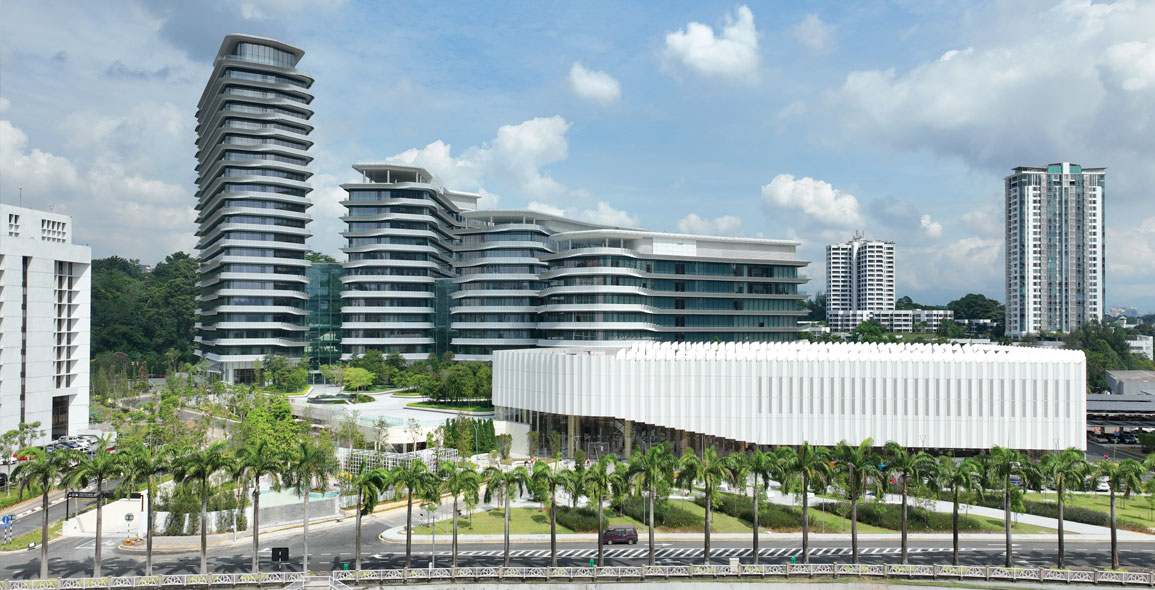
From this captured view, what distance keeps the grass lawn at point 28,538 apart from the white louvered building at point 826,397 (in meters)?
49.6

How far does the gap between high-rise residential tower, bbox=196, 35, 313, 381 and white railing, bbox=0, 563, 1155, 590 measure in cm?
11585

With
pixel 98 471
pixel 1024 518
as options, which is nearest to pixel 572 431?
pixel 1024 518

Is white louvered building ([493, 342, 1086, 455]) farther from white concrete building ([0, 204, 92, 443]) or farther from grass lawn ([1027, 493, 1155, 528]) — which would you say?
white concrete building ([0, 204, 92, 443])

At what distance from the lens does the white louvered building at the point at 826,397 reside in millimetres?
83312

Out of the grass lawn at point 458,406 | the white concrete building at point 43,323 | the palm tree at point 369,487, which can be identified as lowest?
the grass lawn at point 458,406

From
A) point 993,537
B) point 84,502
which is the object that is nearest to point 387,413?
point 84,502

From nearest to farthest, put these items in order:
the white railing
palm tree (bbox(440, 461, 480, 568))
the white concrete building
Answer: the white railing → palm tree (bbox(440, 461, 480, 568)) → the white concrete building

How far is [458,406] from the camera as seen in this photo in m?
123

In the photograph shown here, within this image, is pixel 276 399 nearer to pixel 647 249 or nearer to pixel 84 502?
pixel 84 502

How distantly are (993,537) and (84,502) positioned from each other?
81914mm

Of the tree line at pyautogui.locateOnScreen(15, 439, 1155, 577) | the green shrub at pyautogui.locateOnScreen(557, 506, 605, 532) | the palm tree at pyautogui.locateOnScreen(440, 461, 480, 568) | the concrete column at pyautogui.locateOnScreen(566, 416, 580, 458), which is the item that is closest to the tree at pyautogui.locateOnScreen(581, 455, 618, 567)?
the tree line at pyautogui.locateOnScreen(15, 439, 1155, 577)

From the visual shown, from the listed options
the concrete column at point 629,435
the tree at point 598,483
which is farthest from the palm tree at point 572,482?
the concrete column at point 629,435

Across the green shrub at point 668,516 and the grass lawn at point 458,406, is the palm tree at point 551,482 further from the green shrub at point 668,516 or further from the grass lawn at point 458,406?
the grass lawn at point 458,406

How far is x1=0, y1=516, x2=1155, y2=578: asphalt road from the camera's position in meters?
55.1
